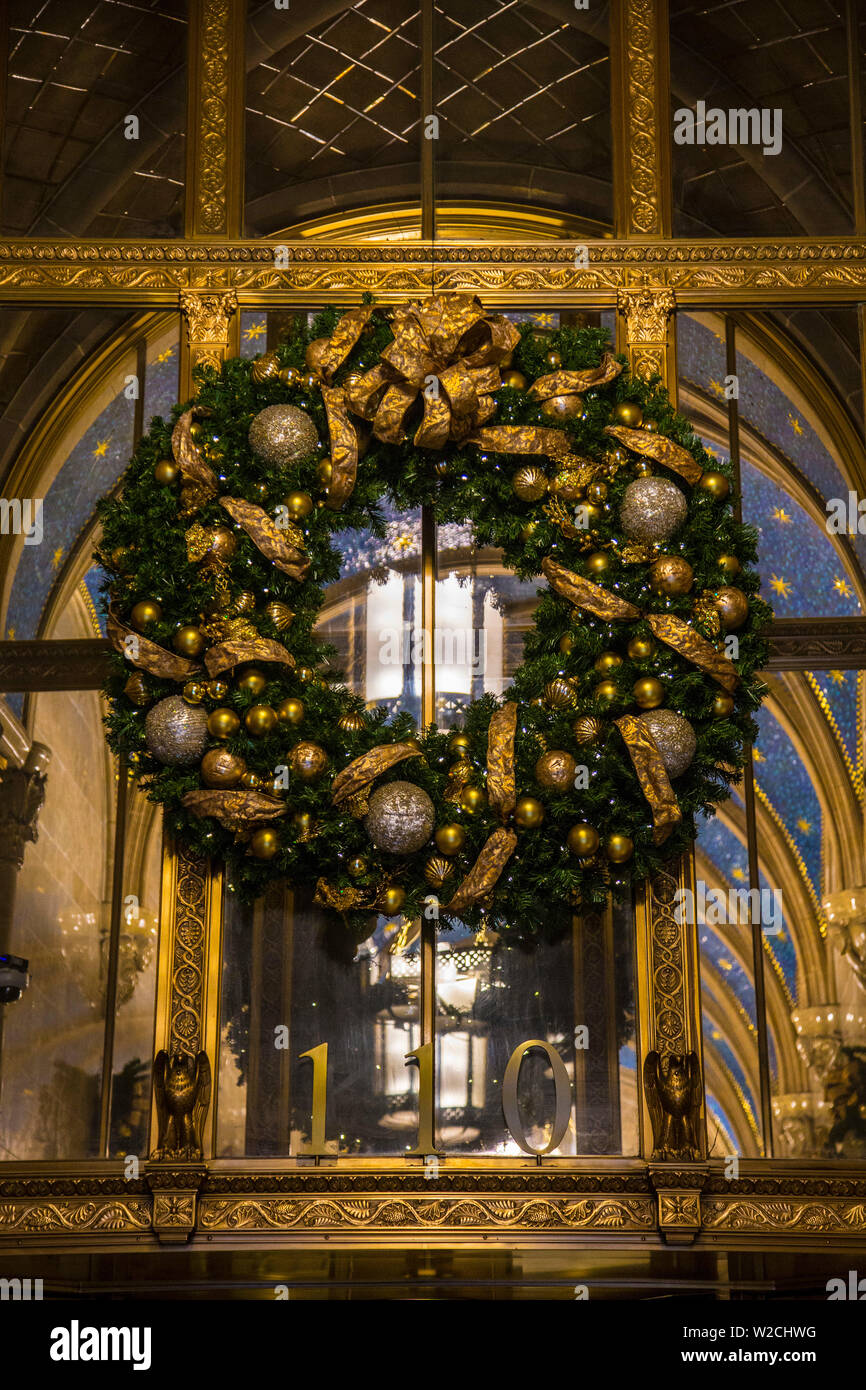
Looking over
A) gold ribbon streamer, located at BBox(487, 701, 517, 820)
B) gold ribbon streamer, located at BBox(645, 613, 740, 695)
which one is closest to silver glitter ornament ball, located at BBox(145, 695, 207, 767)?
gold ribbon streamer, located at BBox(487, 701, 517, 820)

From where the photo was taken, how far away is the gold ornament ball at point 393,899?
7.45 metres

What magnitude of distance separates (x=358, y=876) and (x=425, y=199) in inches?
121

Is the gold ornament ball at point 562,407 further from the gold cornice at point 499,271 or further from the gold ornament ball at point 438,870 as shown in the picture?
the gold ornament ball at point 438,870

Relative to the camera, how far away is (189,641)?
752 cm

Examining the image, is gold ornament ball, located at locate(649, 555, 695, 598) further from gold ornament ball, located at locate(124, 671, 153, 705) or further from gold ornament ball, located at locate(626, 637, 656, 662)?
gold ornament ball, located at locate(124, 671, 153, 705)

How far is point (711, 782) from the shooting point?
7.59 m

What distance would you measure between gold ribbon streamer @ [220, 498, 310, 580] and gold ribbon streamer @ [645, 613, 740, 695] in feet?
4.73

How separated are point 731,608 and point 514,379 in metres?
1.33

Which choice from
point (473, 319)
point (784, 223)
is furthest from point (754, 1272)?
point (784, 223)

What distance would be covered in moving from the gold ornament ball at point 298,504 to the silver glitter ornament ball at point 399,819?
1.18 meters

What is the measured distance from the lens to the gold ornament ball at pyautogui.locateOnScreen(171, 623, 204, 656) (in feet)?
24.7

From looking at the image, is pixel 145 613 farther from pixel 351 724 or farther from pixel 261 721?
pixel 351 724

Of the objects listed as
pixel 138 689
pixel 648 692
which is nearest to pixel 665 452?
pixel 648 692
